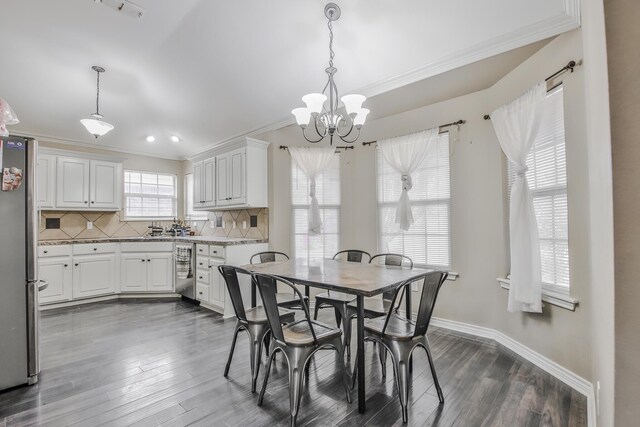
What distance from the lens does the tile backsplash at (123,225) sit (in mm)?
4652

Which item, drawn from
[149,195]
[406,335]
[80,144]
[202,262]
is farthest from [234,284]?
[80,144]

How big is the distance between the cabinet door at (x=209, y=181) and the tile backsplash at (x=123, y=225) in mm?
405

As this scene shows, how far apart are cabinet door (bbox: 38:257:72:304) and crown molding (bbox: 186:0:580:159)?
15.5 feet

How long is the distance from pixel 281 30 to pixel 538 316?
352cm

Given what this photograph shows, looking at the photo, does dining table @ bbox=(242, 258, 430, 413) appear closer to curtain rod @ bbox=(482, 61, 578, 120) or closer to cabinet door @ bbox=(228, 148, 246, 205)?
cabinet door @ bbox=(228, 148, 246, 205)

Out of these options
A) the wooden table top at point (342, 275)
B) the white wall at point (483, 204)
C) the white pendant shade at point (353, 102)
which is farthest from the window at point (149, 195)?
the white pendant shade at point (353, 102)

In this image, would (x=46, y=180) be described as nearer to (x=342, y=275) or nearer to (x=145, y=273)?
(x=145, y=273)

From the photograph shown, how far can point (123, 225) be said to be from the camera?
5.42 meters

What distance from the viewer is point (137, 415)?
1959 mm

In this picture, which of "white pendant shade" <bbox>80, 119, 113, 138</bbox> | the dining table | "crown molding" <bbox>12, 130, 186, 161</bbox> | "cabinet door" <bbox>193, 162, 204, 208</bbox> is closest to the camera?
the dining table

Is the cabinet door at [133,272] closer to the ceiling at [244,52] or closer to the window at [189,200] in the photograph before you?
the window at [189,200]

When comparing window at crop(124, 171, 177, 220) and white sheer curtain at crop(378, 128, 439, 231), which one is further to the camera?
window at crop(124, 171, 177, 220)

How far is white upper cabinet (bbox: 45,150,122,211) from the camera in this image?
14.7 ft

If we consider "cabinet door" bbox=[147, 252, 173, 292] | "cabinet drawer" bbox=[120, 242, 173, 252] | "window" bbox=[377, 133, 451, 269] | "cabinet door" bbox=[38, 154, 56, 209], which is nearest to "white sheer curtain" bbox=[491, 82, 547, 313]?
"window" bbox=[377, 133, 451, 269]
